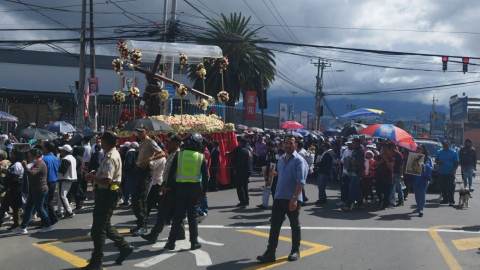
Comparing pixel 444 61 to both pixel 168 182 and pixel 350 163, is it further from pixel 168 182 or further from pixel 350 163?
pixel 168 182

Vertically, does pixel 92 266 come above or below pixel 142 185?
below

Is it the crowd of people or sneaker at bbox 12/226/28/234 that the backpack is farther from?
sneaker at bbox 12/226/28/234

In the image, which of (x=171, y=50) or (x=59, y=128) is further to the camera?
(x=59, y=128)

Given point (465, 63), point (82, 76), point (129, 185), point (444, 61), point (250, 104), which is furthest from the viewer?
point (250, 104)

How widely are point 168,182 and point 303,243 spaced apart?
2.57 m

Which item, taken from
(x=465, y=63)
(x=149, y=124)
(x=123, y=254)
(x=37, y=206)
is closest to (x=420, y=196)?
(x=149, y=124)

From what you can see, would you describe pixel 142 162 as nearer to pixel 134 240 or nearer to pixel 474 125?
pixel 134 240

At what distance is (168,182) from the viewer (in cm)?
777

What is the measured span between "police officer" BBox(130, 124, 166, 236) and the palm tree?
25.6 meters

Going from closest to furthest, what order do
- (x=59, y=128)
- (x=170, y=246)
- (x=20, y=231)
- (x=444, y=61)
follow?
(x=170, y=246)
(x=20, y=231)
(x=59, y=128)
(x=444, y=61)

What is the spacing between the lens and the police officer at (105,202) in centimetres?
652

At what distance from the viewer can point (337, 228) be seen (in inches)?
383

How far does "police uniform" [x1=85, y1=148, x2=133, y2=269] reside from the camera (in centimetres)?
653

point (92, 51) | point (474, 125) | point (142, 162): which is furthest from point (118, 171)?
point (474, 125)
